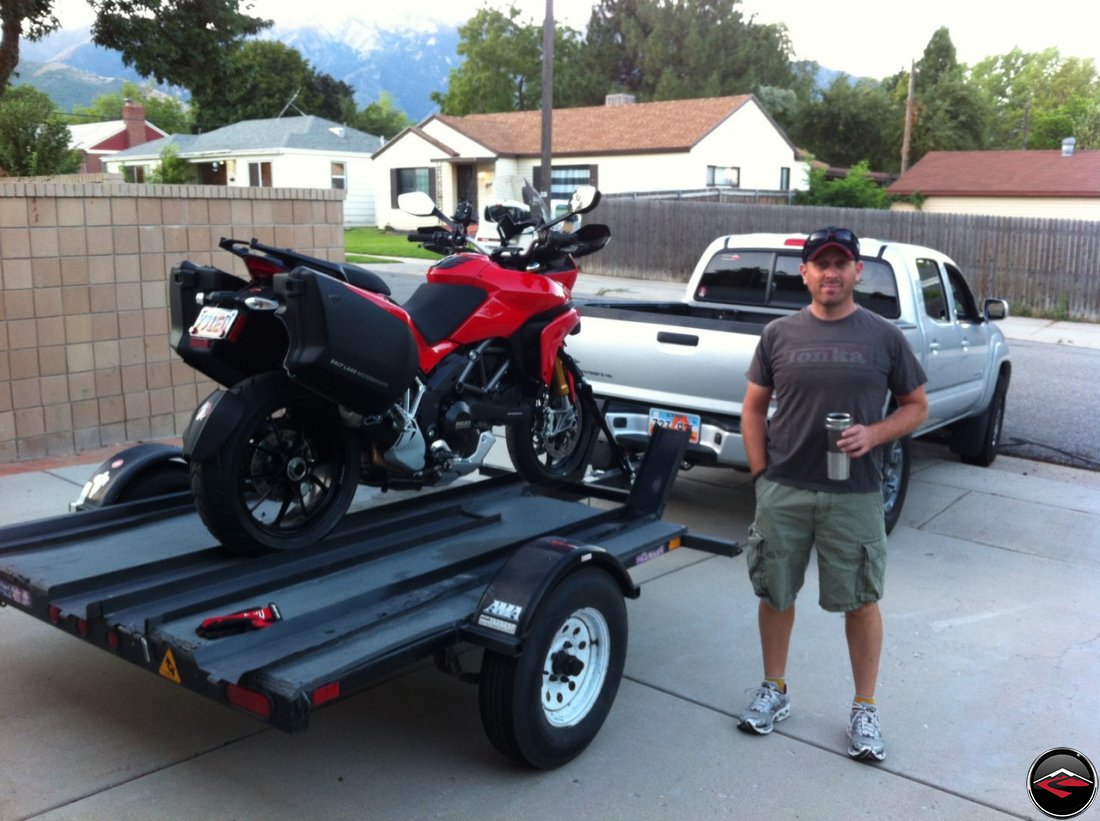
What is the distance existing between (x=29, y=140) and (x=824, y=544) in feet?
69.5

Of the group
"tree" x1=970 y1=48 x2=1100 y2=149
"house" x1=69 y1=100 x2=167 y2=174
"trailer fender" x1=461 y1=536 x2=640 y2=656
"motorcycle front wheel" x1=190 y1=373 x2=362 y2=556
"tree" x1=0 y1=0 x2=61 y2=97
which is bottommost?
"trailer fender" x1=461 y1=536 x2=640 y2=656

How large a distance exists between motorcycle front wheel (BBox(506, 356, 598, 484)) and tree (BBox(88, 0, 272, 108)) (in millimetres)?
15118

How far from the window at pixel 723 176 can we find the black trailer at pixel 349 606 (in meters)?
32.8

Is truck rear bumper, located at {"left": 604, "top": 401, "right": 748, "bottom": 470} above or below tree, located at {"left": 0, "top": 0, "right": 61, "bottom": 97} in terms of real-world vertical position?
below

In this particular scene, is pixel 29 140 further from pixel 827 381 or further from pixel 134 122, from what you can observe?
pixel 134 122

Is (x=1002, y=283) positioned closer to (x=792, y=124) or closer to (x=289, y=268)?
(x=289, y=268)

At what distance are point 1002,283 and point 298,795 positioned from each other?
2115cm

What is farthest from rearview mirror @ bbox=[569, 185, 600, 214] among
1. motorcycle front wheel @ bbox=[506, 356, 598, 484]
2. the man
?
the man

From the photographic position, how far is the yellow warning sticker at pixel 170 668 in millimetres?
3408

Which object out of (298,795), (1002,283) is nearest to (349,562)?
(298,795)

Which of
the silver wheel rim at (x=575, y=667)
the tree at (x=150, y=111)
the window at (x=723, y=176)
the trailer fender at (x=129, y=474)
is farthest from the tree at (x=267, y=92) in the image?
the silver wheel rim at (x=575, y=667)

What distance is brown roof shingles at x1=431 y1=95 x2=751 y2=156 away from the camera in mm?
35750

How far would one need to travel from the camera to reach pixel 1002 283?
21984 millimetres

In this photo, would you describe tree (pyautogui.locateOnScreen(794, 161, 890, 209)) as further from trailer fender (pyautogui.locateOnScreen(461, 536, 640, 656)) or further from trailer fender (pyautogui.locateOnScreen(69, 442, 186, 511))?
trailer fender (pyautogui.locateOnScreen(461, 536, 640, 656))
